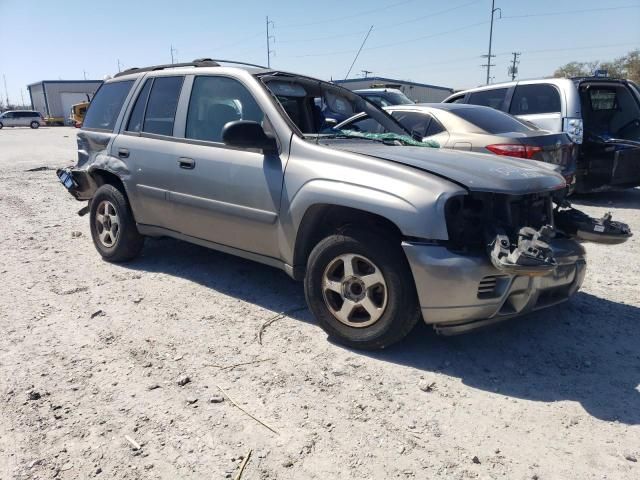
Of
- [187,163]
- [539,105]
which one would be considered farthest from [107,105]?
[539,105]

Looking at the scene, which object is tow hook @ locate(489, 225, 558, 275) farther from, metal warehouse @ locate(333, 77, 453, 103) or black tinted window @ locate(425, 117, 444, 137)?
metal warehouse @ locate(333, 77, 453, 103)

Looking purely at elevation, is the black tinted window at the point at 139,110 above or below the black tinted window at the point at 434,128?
above

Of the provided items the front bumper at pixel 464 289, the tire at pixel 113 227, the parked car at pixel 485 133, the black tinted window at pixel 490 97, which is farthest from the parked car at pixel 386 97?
the front bumper at pixel 464 289

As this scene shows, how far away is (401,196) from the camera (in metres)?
3.06

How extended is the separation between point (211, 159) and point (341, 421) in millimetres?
2325

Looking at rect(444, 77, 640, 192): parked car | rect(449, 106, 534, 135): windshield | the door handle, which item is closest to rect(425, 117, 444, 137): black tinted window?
rect(449, 106, 534, 135): windshield

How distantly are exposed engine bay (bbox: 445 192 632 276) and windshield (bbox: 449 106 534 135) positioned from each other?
2801mm

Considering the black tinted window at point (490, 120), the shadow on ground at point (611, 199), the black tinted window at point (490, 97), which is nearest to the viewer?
the black tinted window at point (490, 120)

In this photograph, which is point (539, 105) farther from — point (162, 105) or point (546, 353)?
point (162, 105)

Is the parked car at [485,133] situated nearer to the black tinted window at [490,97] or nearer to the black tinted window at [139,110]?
the black tinted window at [490,97]

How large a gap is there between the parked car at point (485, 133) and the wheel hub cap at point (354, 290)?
2.94 meters

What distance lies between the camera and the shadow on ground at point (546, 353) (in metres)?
2.94

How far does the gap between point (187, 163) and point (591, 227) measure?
3079mm

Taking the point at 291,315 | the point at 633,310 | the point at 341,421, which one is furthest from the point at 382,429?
the point at 633,310
